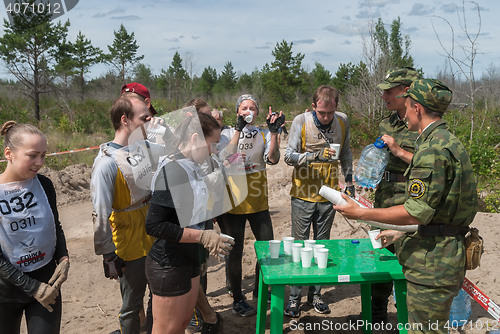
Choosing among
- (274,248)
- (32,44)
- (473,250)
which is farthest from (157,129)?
(32,44)

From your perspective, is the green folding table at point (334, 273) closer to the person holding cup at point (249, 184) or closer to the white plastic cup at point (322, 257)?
the white plastic cup at point (322, 257)

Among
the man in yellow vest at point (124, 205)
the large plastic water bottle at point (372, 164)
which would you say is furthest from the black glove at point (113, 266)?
the large plastic water bottle at point (372, 164)

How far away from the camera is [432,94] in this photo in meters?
2.38

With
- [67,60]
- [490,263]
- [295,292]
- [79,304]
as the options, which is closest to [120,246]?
[295,292]

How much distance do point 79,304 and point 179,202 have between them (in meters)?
3.12

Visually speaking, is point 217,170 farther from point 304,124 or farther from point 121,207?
point 304,124

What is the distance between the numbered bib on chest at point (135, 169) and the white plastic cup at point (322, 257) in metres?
1.42

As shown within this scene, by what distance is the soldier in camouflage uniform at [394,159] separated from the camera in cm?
336

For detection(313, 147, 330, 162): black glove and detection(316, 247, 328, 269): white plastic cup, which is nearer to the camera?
detection(316, 247, 328, 269): white plastic cup

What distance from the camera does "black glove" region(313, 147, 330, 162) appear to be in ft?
12.4

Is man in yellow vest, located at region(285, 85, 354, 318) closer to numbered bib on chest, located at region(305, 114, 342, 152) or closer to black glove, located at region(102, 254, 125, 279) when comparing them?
numbered bib on chest, located at region(305, 114, 342, 152)

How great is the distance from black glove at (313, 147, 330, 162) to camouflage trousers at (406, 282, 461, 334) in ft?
5.40

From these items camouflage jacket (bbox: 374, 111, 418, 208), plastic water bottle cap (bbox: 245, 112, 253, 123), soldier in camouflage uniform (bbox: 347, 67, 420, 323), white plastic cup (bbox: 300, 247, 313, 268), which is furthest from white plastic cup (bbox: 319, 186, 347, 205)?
plastic water bottle cap (bbox: 245, 112, 253, 123)

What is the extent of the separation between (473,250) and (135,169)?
2452 millimetres
